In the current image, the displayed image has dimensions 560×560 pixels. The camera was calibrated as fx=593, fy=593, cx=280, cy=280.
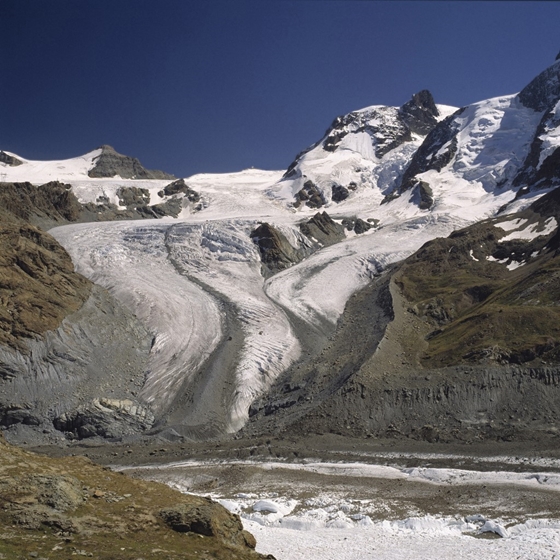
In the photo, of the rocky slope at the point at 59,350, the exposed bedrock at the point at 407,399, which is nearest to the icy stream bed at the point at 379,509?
the exposed bedrock at the point at 407,399

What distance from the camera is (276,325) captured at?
257ft

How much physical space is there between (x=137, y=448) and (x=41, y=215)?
85.0 meters

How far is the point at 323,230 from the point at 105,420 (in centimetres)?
8516

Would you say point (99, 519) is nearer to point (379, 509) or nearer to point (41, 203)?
point (379, 509)

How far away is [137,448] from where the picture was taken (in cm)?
5034

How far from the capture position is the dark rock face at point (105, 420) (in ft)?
184

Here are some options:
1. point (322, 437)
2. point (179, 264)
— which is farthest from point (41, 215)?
point (322, 437)

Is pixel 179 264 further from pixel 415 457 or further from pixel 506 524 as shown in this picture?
pixel 506 524

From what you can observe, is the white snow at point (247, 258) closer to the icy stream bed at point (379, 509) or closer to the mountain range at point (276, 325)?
the mountain range at point (276, 325)

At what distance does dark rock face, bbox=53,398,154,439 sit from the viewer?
184 feet

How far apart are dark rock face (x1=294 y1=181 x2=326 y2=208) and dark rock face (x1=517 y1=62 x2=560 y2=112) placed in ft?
240

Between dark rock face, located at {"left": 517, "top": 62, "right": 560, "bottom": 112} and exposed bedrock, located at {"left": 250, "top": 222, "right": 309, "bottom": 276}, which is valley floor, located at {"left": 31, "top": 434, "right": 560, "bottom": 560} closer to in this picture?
Result: exposed bedrock, located at {"left": 250, "top": 222, "right": 309, "bottom": 276}

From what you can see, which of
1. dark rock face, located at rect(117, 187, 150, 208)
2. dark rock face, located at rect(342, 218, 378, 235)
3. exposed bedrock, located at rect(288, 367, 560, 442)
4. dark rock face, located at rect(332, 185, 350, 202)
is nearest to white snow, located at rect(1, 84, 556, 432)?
dark rock face, located at rect(332, 185, 350, 202)

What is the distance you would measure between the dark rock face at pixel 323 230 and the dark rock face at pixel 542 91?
8815 centimetres
